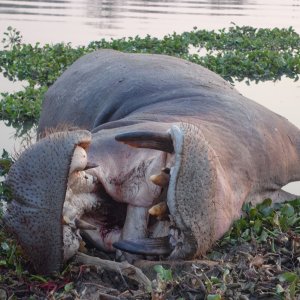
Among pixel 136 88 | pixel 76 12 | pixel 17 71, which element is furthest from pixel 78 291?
pixel 76 12

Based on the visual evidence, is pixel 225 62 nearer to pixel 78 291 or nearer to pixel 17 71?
pixel 17 71

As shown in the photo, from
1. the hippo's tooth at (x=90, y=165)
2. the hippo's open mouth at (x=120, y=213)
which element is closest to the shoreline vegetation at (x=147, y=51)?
the hippo's open mouth at (x=120, y=213)

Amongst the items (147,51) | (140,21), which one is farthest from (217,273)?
(140,21)

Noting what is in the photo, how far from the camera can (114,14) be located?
1656 centimetres

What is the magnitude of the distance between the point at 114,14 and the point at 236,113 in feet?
43.5

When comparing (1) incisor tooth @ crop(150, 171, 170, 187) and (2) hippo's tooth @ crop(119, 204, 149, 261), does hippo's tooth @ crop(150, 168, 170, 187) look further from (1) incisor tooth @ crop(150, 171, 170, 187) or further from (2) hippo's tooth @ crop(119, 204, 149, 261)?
(2) hippo's tooth @ crop(119, 204, 149, 261)

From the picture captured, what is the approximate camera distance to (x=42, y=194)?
8.45 feet

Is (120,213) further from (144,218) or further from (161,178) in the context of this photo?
(161,178)

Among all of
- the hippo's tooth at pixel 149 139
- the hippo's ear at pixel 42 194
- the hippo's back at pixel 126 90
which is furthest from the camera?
the hippo's back at pixel 126 90

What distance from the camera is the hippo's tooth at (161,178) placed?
2613 mm

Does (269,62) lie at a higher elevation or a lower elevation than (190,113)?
lower

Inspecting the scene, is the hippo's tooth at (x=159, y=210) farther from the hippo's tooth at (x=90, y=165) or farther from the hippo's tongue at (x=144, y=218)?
the hippo's tooth at (x=90, y=165)

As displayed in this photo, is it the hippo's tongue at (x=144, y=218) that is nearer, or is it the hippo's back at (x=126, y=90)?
the hippo's tongue at (x=144, y=218)

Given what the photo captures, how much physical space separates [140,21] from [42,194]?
1275 centimetres
